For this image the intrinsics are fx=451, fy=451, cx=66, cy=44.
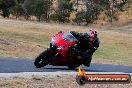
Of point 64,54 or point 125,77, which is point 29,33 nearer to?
point 64,54

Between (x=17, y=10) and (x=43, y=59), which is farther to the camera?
(x=17, y=10)

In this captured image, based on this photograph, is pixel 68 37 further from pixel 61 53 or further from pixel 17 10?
pixel 17 10

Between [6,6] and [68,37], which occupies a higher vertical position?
[68,37]

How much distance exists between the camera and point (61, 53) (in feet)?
54.2

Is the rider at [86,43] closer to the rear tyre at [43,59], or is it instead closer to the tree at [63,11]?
the rear tyre at [43,59]

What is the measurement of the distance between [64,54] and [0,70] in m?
3.10

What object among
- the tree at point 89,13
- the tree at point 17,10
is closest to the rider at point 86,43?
the tree at point 89,13

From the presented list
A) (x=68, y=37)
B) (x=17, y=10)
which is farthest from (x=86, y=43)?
(x=17, y=10)

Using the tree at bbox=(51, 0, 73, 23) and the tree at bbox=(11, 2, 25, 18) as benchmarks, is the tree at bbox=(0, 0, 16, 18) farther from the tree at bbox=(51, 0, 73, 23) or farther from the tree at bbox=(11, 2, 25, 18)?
the tree at bbox=(51, 0, 73, 23)

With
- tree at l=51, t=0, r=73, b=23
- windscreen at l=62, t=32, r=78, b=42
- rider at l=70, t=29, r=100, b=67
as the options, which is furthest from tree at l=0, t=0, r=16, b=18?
windscreen at l=62, t=32, r=78, b=42

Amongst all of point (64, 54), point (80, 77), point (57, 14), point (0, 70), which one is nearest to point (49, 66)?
point (64, 54)

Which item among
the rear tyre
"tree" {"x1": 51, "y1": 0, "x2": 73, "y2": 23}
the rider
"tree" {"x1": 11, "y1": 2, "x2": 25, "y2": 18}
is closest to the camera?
the rear tyre

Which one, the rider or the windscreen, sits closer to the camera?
the windscreen

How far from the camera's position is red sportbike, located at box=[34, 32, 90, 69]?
A: 1627cm
